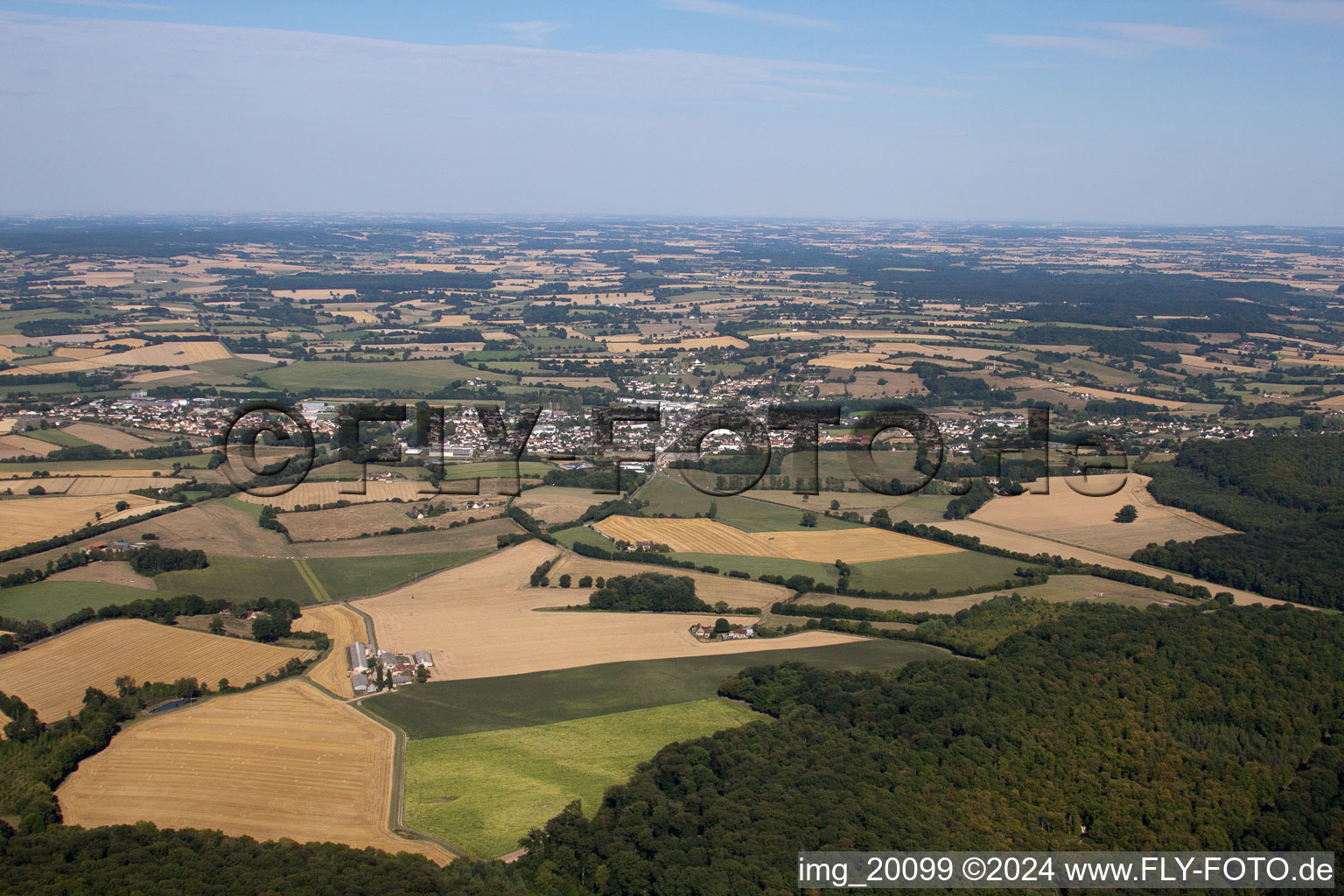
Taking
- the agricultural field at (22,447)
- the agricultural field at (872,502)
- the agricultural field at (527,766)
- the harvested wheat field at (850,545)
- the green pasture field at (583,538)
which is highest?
the agricultural field at (22,447)

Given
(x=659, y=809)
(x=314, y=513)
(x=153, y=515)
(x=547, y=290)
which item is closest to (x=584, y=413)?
(x=314, y=513)

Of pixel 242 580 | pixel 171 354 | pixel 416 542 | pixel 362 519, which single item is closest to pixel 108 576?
pixel 242 580

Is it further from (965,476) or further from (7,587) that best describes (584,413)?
(7,587)

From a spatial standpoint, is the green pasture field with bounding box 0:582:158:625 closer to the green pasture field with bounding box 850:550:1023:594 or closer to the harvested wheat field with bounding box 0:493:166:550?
the harvested wheat field with bounding box 0:493:166:550

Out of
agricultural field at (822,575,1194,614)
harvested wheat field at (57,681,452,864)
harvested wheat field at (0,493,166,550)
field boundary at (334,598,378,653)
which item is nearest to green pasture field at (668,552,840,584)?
agricultural field at (822,575,1194,614)

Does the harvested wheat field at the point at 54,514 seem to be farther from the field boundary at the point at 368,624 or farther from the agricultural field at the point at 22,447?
the field boundary at the point at 368,624

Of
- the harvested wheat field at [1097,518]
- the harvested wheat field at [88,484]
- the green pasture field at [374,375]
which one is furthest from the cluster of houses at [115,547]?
the green pasture field at [374,375]
